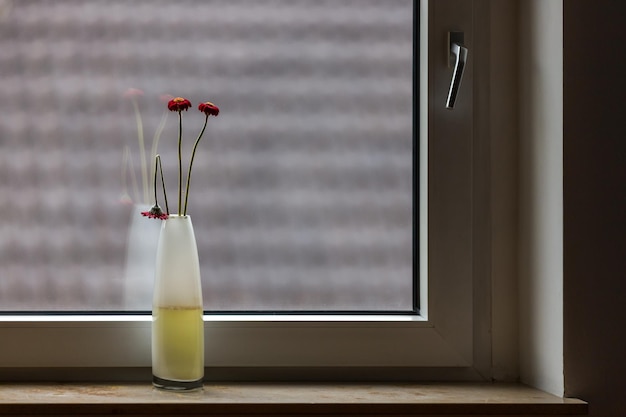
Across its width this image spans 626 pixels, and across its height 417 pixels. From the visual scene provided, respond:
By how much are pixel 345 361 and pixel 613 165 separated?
44 cm

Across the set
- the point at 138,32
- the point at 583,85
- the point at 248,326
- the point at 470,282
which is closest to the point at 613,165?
the point at 583,85

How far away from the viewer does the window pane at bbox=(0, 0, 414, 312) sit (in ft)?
3.50

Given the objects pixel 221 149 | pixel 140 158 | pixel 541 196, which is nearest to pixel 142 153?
pixel 140 158

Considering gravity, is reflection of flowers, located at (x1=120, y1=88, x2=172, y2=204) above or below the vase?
above

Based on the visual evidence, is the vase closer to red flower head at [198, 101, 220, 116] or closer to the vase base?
the vase base

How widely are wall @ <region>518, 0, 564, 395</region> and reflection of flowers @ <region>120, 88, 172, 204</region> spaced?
20.3 inches

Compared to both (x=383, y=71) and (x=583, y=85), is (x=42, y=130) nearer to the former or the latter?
(x=383, y=71)

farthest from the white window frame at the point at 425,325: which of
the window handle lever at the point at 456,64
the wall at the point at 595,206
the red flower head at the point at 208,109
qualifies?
the red flower head at the point at 208,109

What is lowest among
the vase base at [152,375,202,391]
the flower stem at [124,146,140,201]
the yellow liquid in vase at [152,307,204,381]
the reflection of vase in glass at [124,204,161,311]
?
the vase base at [152,375,202,391]

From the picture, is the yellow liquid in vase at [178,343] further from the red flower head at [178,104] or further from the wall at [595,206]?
the wall at [595,206]

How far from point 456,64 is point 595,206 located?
→ 0.87 ft

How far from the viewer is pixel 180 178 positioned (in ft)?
3.40

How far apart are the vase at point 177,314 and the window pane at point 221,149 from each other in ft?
0.30

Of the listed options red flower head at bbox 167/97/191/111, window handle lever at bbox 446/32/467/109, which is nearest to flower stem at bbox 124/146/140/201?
red flower head at bbox 167/97/191/111
